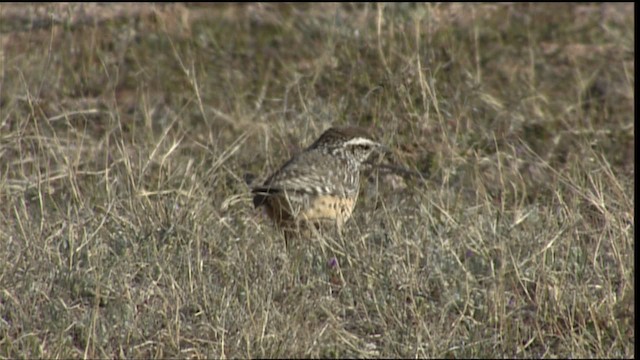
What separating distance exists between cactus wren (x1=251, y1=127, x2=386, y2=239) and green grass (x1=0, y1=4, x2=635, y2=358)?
16 cm

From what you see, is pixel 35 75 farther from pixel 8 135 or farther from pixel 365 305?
pixel 365 305

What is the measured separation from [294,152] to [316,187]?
1.29m

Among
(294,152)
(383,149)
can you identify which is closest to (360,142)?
(383,149)

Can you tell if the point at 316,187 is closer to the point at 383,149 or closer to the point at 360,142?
the point at 360,142

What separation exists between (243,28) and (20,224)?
4.49m

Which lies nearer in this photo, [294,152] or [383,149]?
[383,149]

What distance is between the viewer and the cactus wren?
7438mm

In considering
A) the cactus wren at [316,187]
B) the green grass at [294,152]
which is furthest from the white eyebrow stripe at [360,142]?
the green grass at [294,152]

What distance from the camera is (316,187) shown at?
7.53 meters

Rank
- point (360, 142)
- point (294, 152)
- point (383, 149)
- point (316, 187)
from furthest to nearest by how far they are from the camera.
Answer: point (294, 152) → point (383, 149) → point (360, 142) → point (316, 187)

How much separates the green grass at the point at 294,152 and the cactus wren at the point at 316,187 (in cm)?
16

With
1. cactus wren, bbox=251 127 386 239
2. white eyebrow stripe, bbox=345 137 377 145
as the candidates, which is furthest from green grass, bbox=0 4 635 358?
white eyebrow stripe, bbox=345 137 377 145

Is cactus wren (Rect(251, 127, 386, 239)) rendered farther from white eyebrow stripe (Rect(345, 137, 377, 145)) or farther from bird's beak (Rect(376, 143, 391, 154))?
bird's beak (Rect(376, 143, 391, 154))

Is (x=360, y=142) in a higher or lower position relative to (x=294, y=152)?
higher
